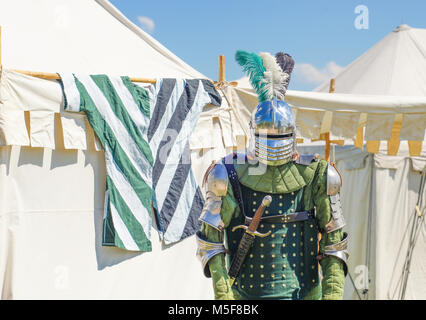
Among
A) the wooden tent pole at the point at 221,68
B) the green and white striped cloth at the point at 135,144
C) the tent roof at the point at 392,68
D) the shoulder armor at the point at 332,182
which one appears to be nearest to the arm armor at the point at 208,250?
the shoulder armor at the point at 332,182

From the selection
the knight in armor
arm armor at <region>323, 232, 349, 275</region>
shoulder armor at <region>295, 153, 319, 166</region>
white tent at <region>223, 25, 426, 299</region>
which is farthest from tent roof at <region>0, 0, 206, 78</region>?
arm armor at <region>323, 232, 349, 275</region>

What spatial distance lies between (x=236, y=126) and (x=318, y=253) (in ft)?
9.33

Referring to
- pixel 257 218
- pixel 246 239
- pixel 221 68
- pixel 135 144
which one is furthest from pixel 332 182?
pixel 221 68

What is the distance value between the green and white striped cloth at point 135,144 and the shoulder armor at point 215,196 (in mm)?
2107

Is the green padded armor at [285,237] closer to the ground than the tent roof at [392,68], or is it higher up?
closer to the ground

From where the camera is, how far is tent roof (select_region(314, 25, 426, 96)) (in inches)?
309

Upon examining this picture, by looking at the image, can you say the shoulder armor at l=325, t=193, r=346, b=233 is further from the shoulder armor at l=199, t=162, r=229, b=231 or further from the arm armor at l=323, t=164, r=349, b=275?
the shoulder armor at l=199, t=162, r=229, b=231

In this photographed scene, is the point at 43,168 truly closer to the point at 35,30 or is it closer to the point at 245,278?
the point at 35,30

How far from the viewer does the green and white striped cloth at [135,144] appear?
503 cm

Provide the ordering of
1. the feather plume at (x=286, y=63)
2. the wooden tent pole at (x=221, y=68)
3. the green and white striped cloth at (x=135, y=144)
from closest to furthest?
the feather plume at (x=286, y=63)
the green and white striped cloth at (x=135, y=144)
the wooden tent pole at (x=221, y=68)

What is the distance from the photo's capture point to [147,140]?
17.5 feet

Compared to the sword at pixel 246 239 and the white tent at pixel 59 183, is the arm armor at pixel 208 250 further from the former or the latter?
the white tent at pixel 59 183
